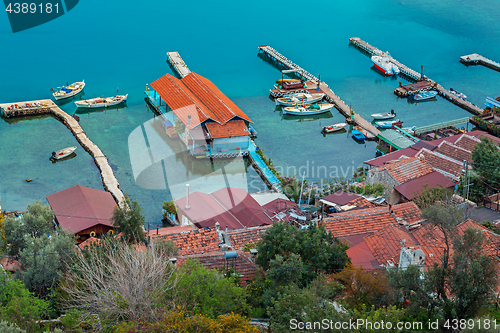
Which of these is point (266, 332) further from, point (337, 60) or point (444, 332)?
point (337, 60)

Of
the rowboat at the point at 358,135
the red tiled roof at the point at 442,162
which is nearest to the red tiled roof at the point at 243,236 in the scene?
the red tiled roof at the point at 442,162

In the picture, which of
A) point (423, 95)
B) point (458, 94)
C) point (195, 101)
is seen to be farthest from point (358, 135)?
point (458, 94)

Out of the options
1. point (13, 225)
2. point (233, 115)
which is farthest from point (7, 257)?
point (233, 115)

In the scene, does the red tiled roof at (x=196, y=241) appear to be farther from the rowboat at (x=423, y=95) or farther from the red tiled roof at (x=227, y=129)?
the rowboat at (x=423, y=95)

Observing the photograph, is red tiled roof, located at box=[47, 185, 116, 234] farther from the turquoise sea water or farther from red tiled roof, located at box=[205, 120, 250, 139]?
red tiled roof, located at box=[205, 120, 250, 139]

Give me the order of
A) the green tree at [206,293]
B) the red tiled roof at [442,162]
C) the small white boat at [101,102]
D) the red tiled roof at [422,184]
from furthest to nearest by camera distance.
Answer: the small white boat at [101,102] < the red tiled roof at [442,162] < the red tiled roof at [422,184] < the green tree at [206,293]

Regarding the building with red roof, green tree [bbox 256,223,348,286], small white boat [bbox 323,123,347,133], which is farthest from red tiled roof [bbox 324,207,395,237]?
small white boat [bbox 323,123,347,133]
